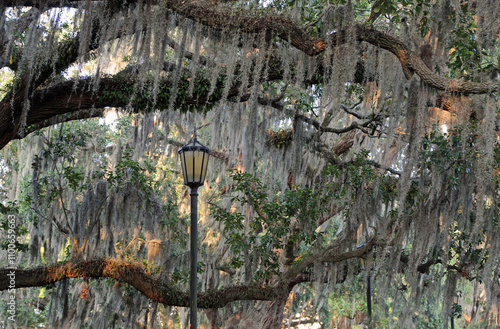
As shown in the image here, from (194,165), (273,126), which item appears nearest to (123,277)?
(194,165)

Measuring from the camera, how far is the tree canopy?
4895 millimetres

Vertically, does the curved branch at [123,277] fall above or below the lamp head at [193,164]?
below

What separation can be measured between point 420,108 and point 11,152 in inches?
345

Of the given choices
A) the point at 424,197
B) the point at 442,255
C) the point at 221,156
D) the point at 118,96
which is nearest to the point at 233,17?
the point at 118,96

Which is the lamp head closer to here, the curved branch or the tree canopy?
the tree canopy

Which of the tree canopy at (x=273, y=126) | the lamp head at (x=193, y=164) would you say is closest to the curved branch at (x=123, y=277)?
the tree canopy at (x=273, y=126)

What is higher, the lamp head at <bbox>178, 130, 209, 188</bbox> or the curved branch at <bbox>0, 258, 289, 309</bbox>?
the lamp head at <bbox>178, 130, 209, 188</bbox>

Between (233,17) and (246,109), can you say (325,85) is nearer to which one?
(233,17)

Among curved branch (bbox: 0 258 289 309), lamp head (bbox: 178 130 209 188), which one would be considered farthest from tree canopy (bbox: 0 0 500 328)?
lamp head (bbox: 178 130 209 188)

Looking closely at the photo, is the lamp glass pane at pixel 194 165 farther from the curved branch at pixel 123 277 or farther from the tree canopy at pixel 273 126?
the curved branch at pixel 123 277

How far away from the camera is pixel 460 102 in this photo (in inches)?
187

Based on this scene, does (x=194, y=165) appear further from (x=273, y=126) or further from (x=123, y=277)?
(x=273, y=126)

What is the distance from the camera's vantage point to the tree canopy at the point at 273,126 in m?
4.89

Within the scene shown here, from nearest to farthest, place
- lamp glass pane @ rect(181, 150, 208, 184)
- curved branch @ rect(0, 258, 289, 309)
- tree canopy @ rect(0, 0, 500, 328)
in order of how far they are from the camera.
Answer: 1. lamp glass pane @ rect(181, 150, 208, 184)
2. tree canopy @ rect(0, 0, 500, 328)
3. curved branch @ rect(0, 258, 289, 309)
